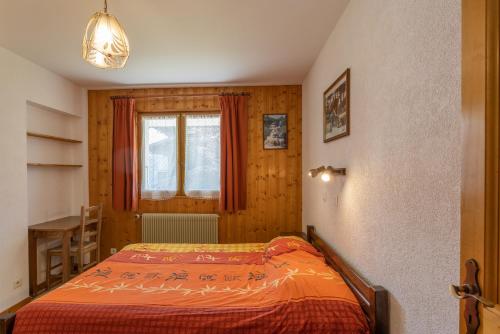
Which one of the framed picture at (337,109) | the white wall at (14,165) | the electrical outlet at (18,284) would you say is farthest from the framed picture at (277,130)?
the electrical outlet at (18,284)

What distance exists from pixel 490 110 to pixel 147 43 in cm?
269

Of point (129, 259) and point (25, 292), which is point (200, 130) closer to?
point (129, 259)

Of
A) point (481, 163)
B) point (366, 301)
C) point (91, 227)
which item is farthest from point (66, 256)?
point (481, 163)

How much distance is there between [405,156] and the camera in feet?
4.00

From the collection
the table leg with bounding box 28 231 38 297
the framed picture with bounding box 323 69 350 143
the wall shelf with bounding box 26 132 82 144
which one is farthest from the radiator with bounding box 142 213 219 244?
the framed picture with bounding box 323 69 350 143

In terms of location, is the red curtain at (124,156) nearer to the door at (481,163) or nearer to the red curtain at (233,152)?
the red curtain at (233,152)

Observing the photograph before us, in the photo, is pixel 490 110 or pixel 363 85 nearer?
pixel 490 110

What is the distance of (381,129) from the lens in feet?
4.76

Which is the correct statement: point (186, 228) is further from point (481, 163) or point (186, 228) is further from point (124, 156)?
point (481, 163)

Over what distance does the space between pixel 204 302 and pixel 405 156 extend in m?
1.46

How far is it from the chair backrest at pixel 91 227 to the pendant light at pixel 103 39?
2.33 m

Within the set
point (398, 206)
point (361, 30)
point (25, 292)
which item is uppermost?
point (361, 30)

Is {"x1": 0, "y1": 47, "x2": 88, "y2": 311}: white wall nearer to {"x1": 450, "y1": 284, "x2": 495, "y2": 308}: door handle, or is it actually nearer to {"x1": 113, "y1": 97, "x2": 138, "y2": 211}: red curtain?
{"x1": 113, "y1": 97, "x2": 138, "y2": 211}: red curtain

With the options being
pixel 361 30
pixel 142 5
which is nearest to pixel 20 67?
pixel 142 5
